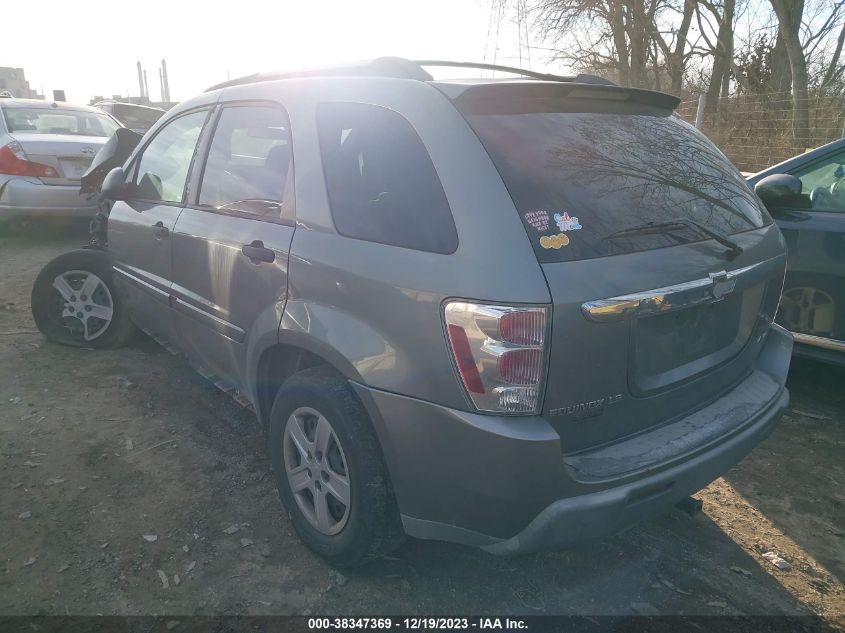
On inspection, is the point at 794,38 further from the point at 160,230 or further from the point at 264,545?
the point at 264,545

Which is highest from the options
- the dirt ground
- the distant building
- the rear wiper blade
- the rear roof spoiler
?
the distant building

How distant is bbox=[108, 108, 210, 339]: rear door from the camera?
3529mm

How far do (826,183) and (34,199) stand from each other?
7.67 metres

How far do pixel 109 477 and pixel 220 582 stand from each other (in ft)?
3.38

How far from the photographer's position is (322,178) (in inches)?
98.3

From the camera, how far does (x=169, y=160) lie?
12.3 ft

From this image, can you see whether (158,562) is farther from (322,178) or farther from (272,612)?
(322,178)

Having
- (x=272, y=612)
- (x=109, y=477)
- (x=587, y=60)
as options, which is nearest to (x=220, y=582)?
(x=272, y=612)

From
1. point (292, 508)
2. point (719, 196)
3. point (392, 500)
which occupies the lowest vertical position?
point (292, 508)

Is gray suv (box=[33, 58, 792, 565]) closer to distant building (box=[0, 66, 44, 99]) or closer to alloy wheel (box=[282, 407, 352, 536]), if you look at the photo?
alloy wheel (box=[282, 407, 352, 536])

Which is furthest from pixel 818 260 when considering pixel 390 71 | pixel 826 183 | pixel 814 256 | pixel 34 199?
pixel 34 199

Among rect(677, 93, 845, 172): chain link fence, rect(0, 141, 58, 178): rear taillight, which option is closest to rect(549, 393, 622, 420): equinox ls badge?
rect(0, 141, 58, 178): rear taillight

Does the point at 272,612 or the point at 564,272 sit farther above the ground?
the point at 564,272

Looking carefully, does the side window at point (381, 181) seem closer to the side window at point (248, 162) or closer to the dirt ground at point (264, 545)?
the side window at point (248, 162)
